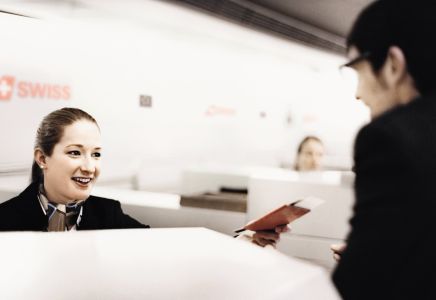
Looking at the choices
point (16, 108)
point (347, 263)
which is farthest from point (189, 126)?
point (347, 263)

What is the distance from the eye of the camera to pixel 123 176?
173 inches

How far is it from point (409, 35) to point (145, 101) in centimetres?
398

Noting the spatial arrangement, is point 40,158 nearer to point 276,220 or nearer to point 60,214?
point 60,214

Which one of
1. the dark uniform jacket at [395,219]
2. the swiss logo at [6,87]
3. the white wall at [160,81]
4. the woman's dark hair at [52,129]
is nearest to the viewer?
the dark uniform jacket at [395,219]

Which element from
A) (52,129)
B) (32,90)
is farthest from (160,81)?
(52,129)

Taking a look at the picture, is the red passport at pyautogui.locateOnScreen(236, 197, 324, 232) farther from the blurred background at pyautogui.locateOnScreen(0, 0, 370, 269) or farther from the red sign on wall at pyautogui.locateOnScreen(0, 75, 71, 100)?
the red sign on wall at pyautogui.locateOnScreen(0, 75, 71, 100)

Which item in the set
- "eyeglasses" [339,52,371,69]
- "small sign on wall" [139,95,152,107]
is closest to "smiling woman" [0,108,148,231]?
"eyeglasses" [339,52,371,69]

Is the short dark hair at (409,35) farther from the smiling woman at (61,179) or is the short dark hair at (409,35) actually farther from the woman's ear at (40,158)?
the woman's ear at (40,158)

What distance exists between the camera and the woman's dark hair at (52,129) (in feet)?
6.37

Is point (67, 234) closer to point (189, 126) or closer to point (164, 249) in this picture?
point (164, 249)

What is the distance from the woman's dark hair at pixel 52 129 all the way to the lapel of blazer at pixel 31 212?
123 mm

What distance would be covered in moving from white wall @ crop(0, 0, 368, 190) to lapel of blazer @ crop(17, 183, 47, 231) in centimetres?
163

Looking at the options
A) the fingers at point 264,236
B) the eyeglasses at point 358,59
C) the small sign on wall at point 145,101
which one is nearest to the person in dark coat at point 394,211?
the eyeglasses at point 358,59

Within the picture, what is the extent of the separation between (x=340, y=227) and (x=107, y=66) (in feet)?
9.26
